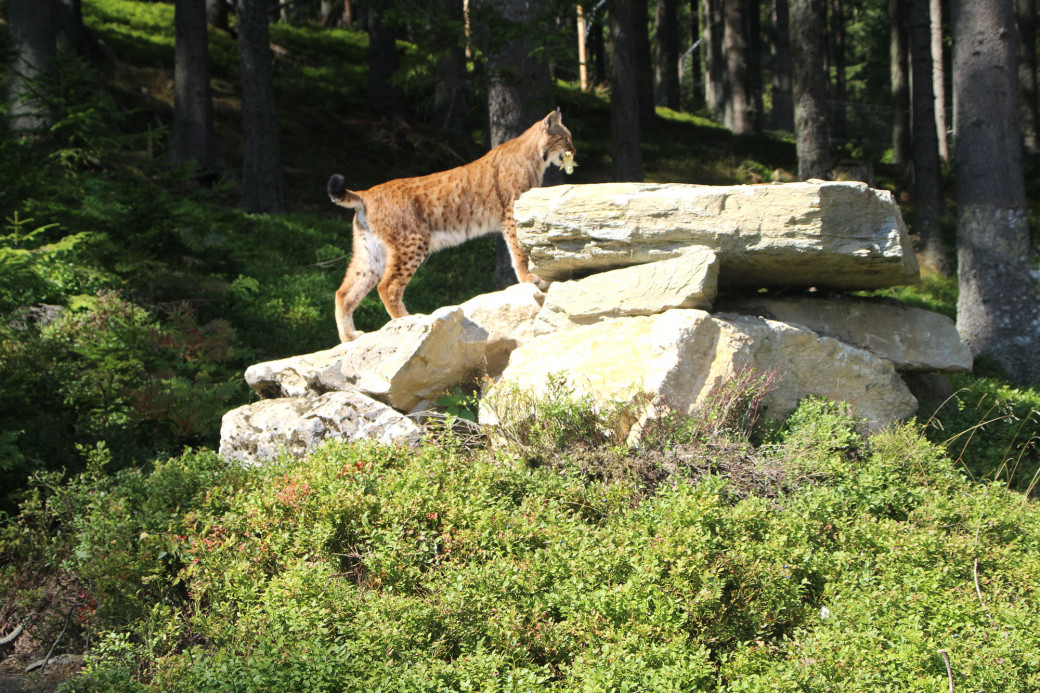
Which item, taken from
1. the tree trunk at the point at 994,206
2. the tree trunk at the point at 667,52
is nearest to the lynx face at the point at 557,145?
the tree trunk at the point at 994,206

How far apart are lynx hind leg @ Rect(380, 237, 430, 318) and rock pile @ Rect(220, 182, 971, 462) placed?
0.76m

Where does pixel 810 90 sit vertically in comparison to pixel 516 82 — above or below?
below

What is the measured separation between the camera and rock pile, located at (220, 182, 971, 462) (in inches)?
260

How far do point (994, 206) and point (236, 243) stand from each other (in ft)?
34.0

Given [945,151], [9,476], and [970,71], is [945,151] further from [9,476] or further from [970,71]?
[9,476]

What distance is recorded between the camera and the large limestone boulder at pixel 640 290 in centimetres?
679

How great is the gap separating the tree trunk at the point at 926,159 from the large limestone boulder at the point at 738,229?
8.93 metres

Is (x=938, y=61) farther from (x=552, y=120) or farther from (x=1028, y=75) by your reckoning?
(x=552, y=120)

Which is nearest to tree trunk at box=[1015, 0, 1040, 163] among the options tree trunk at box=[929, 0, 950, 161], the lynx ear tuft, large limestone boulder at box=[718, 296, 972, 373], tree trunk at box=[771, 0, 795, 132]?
tree trunk at box=[929, 0, 950, 161]

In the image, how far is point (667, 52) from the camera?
30.5 metres

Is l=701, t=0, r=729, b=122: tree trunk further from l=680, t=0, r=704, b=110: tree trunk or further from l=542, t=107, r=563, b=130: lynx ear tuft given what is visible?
l=542, t=107, r=563, b=130: lynx ear tuft

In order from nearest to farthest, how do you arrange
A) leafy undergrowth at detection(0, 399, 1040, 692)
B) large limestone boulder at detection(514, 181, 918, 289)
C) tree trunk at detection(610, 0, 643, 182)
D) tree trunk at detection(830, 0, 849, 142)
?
leafy undergrowth at detection(0, 399, 1040, 692), large limestone boulder at detection(514, 181, 918, 289), tree trunk at detection(610, 0, 643, 182), tree trunk at detection(830, 0, 849, 142)

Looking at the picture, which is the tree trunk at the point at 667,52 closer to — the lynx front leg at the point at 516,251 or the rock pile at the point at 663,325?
the lynx front leg at the point at 516,251

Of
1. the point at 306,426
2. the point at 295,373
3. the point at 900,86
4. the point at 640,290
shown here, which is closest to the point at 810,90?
the point at 640,290
